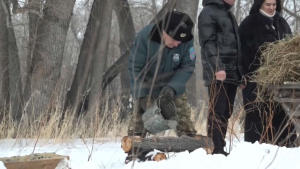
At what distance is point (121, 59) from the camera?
410 inches

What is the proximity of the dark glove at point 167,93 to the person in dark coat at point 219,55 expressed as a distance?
1.17 ft

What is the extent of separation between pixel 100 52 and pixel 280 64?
6.01 meters

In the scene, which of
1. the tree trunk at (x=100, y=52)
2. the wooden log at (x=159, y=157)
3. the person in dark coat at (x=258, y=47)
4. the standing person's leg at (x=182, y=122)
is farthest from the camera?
the tree trunk at (x=100, y=52)

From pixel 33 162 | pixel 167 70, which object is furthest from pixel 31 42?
pixel 33 162

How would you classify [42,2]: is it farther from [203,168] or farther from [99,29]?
[203,168]

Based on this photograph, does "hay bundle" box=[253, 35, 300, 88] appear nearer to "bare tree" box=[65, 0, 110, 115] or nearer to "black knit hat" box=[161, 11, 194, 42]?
"black knit hat" box=[161, 11, 194, 42]

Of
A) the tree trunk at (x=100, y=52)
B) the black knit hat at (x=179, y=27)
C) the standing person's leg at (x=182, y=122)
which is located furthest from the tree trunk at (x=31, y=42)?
the black knit hat at (x=179, y=27)

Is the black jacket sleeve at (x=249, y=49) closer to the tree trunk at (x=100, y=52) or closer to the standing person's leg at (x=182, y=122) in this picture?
the standing person's leg at (x=182, y=122)

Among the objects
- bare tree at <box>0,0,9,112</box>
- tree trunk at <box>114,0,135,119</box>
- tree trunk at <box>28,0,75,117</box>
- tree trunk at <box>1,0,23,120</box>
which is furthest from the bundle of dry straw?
tree trunk at <box>114,0,135,119</box>

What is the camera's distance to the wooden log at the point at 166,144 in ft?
12.4

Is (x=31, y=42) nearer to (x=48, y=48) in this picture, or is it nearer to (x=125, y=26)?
(x=48, y=48)

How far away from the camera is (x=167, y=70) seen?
4227mm

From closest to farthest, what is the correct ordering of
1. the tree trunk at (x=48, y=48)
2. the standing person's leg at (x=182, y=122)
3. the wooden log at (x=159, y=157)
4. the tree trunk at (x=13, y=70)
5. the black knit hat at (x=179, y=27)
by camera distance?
1. the wooden log at (x=159, y=157)
2. the black knit hat at (x=179, y=27)
3. the standing person's leg at (x=182, y=122)
4. the tree trunk at (x=48, y=48)
5. the tree trunk at (x=13, y=70)

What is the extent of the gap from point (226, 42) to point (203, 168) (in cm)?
154
